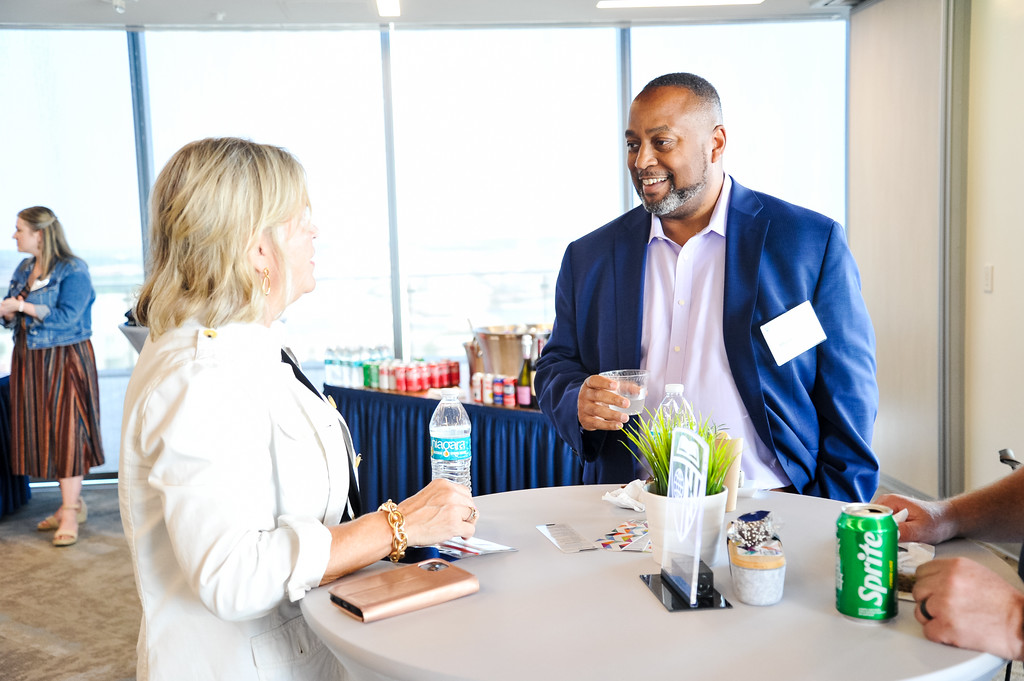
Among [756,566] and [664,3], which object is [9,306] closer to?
[664,3]

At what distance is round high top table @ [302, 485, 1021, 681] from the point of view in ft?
3.34

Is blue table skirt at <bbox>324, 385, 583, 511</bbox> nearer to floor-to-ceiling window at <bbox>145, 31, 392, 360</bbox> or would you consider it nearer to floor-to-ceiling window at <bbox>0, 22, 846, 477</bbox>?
floor-to-ceiling window at <bbox>145, 31, 392, 360</bbox>

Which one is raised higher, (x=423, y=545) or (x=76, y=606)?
(x=423, y=545)

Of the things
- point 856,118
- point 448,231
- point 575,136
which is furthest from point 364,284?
point 856,118

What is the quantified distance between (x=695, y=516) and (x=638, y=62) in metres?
5.02

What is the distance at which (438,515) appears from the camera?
139 cm

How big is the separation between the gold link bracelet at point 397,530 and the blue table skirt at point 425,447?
2412 millimetres

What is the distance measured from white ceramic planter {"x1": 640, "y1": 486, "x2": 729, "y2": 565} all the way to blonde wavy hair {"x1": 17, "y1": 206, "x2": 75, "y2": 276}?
4.34 metres

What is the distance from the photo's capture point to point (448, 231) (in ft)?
19.6

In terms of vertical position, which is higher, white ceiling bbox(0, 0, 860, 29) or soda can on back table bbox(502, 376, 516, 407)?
white ceiling bbox(0, 0, 860, 29)

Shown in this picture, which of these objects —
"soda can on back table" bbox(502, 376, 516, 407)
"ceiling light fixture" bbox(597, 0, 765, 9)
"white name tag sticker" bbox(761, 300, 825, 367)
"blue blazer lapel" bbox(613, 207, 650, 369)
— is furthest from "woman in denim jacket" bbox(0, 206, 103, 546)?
"white name tag sticker" bbox(761, 300, 825, 367)

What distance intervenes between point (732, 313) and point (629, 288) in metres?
0.29

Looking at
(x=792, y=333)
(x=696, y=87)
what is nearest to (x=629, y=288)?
(x=792, y=333)

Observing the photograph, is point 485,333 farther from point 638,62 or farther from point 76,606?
point 638,62
